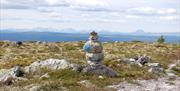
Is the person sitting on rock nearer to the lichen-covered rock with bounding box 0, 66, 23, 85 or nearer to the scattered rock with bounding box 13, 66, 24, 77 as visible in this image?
the scattered rock with bounding box 13, 66, 24, 77

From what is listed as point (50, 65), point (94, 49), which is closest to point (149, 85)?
point (94, 49)

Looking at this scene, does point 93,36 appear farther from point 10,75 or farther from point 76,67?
point 10,75

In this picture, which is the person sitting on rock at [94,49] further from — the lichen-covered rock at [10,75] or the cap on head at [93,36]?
the lichen-covered rock at [10,75]

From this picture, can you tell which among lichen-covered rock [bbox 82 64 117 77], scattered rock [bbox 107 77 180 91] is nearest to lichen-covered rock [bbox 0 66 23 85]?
lichen-covered rock [bbox 82 64 117 77]

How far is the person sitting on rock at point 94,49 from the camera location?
3984 cm

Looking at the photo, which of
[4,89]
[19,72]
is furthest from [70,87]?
[19,72]

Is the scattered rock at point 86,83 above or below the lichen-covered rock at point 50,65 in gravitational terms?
below

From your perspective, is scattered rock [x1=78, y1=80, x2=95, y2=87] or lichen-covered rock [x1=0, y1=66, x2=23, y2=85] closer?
scattered rock [x1=78, y1=80, x2=95, y2=87]

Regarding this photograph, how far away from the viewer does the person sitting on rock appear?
39.8 m

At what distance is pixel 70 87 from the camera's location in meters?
34.2

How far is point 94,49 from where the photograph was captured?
131 ft

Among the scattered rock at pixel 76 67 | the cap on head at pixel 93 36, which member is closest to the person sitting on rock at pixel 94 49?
the cap on head at pixel 93 36

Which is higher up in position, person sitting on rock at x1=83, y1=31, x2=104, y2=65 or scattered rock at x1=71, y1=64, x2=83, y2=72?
person sitting on rock at x1=83, y1=31, x2=104, y2=65

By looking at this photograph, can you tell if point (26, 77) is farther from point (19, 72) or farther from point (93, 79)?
point (93, 79)
